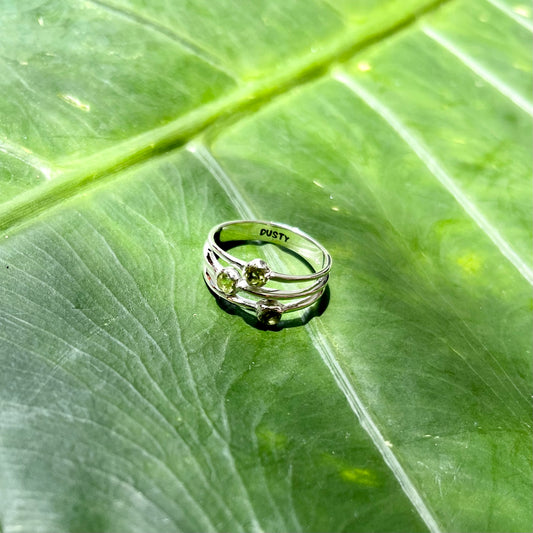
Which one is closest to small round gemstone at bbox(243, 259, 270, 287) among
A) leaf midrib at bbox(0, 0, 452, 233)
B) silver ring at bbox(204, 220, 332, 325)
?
silver ring at bbox(204, 220, 332, 325)

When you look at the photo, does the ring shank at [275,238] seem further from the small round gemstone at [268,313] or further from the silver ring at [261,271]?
the small round gemstone at [268,313]

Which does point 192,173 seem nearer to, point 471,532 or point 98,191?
point 98,191

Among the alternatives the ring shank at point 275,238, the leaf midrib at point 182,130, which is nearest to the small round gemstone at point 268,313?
the ring shank at point 275,238

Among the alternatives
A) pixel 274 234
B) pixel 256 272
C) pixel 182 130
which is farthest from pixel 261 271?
pixel 182 130

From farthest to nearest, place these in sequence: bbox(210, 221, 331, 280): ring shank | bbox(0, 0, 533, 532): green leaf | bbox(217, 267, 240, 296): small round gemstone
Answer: bbox(210, 221, 331, 280): ring shank < bbox(217, 267, 240, 296): small round gemstone < bbox(0, 0, 533, 532): green leaf

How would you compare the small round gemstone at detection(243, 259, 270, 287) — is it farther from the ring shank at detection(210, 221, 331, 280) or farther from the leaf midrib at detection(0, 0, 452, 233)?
the leaf midrib at detection(0, 0, 452, 233)

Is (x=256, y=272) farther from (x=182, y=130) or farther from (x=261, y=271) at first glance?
(x=182, y=130)
